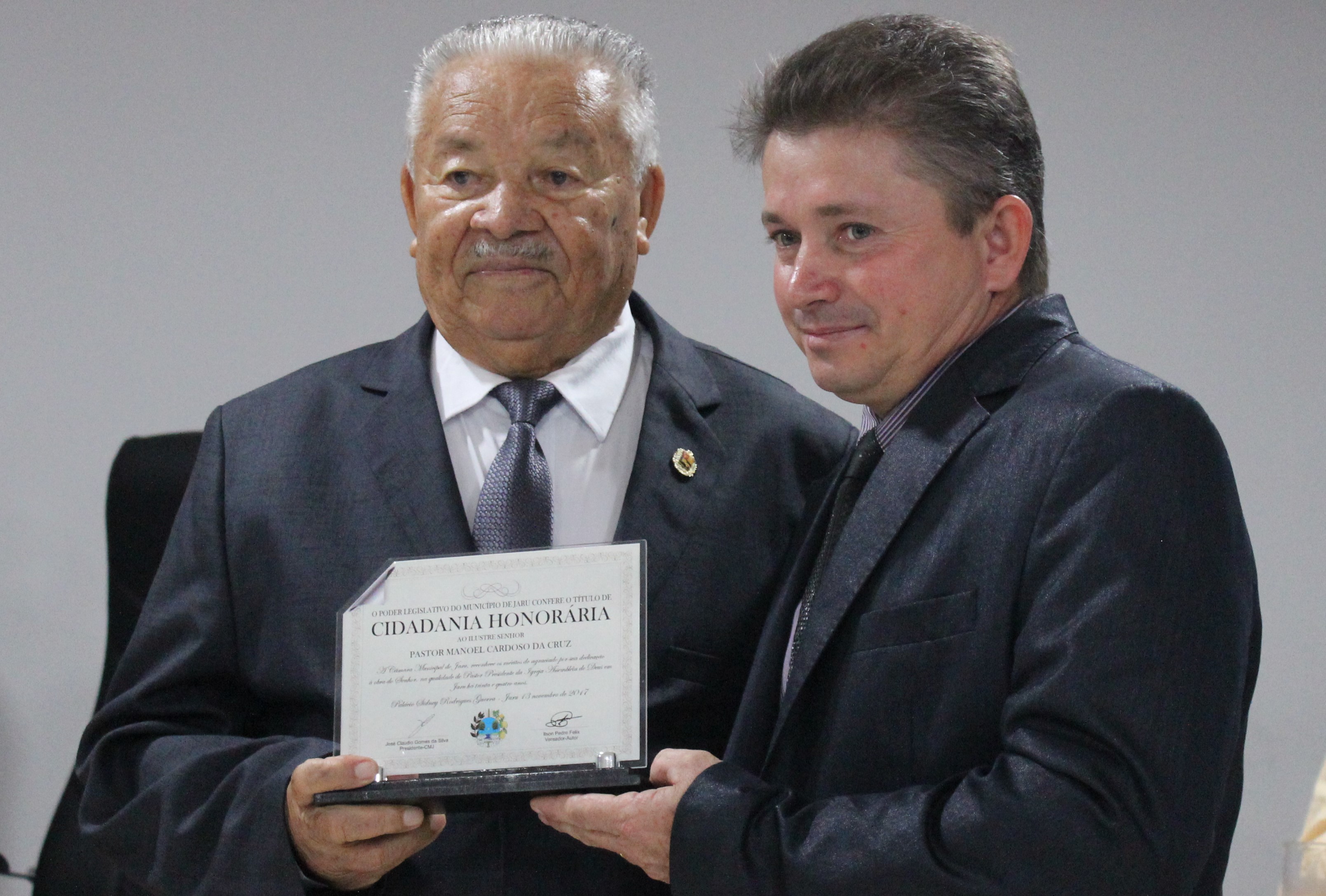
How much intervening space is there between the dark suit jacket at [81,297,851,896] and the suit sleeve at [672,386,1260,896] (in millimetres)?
485

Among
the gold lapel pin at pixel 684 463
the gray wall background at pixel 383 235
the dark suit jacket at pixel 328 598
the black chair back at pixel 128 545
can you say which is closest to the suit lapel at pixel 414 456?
the dark suit jacket at pixel 328 598

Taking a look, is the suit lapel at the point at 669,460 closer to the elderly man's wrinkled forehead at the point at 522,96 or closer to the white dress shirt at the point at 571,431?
the white dress shirt at the point at 571,431

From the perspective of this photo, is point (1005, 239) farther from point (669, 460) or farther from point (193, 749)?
point (193, 749)

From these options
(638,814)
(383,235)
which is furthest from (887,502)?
(383,235)

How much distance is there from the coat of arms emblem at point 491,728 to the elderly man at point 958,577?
0.09 metres

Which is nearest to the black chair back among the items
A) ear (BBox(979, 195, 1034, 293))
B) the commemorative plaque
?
the commemorative plaque

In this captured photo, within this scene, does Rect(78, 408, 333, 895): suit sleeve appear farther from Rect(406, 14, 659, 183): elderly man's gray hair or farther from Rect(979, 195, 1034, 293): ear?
Rect(979, 195, 1034, 293): ear

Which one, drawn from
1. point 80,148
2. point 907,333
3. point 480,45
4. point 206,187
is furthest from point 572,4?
point 907,333

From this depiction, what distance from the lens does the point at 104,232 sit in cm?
331

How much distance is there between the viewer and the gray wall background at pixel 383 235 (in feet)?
10.8

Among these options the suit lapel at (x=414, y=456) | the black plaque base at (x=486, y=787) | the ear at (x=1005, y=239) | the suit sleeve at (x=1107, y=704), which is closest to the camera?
the suit sleeve at (x=1107, y=704)

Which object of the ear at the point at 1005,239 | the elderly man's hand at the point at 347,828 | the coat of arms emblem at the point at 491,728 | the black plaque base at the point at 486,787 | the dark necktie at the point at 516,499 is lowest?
the elderly man's hand at the point at 347,828

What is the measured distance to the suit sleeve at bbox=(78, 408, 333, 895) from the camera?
65.6 inches

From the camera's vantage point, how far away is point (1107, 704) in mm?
1282
